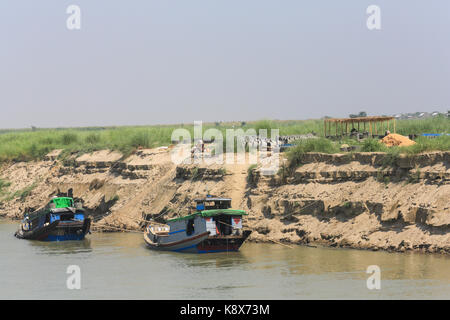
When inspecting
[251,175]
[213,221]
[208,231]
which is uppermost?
[251,175]

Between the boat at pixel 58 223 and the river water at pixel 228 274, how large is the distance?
3.81 meters

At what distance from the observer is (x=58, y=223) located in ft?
115

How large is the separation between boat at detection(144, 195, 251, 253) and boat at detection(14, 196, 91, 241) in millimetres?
5942

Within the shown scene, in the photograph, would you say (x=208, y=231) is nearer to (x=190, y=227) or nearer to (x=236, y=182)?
(x=190, y=227)

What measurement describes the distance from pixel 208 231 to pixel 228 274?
14.5 ft

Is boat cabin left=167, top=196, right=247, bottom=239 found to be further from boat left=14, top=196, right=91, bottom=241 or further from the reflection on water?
boat left=14, top=196, right=91, bottom=241

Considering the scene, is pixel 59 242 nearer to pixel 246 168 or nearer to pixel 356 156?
pixel 246 168

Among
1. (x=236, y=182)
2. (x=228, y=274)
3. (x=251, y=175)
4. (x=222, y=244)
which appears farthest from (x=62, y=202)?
(x=228, y=274)

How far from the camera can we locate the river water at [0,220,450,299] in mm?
21422

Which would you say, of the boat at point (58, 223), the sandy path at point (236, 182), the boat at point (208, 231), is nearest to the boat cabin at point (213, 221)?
the boat at point (208, 231)

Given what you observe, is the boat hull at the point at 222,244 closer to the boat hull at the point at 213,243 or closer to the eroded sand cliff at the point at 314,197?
the boat hull at the point at 213,243

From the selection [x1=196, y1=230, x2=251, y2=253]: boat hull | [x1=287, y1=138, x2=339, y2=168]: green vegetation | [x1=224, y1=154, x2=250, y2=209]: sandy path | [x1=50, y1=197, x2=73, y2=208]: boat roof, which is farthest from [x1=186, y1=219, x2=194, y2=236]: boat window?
[x1=50, y1=197, x2=73, y2=208]: boat roof
